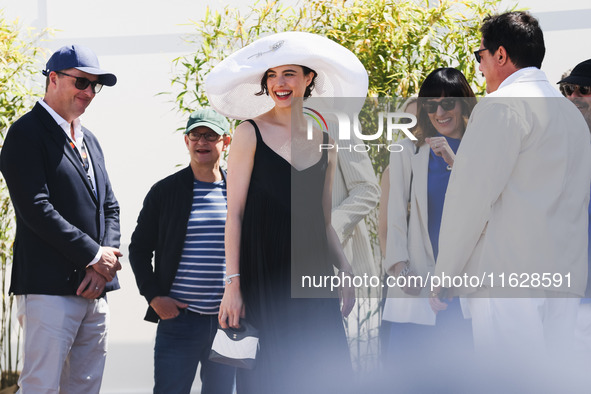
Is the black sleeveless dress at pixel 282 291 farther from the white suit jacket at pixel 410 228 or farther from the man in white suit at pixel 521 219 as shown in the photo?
the white suit jacket at pixel 410 228

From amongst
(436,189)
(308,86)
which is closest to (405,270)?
(436,189)

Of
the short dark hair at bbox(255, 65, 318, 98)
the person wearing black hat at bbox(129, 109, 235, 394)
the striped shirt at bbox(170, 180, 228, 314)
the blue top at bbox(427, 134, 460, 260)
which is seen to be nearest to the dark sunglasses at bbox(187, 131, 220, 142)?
the person wearing black hat at bbox(129, 109, 235, 394)

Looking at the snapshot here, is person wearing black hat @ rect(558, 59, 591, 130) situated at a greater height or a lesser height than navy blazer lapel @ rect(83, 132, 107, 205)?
greater

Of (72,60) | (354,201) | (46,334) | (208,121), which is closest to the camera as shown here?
(354,201)

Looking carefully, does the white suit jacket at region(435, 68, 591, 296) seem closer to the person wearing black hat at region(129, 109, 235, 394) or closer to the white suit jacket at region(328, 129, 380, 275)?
the white suit jacket at region(328, 129, 380, 275)

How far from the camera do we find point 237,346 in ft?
7.29

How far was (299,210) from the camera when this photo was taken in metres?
2.32

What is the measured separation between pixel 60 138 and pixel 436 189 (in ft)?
4.82

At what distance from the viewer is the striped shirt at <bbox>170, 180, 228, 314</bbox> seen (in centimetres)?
312

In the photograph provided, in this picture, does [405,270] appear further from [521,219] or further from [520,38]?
[520,38]

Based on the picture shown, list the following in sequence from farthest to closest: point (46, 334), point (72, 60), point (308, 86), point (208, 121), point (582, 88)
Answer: point (208, 121), point (582, 88), point (72, 60), point (46, 334), point (308, 86)

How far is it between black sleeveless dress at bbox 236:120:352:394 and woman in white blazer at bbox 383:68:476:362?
1.88 feet

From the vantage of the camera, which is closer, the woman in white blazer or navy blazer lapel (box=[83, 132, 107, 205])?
the woman in white blazer

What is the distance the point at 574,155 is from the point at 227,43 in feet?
7.69
